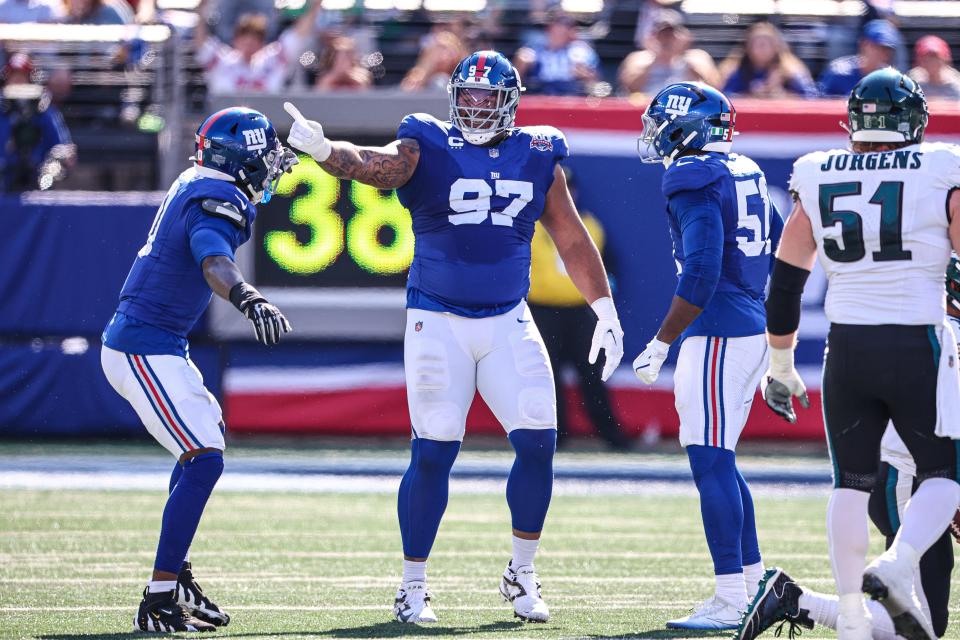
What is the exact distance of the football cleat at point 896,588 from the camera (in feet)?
14.3

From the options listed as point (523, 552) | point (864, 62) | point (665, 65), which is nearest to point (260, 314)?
point (523, 552)

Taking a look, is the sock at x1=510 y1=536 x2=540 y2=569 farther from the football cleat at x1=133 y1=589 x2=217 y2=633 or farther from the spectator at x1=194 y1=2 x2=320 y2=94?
the spectator at x1=194 y1=2 x2=320 y2=94

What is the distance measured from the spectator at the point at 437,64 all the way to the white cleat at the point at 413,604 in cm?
691

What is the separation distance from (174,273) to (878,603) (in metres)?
2.56

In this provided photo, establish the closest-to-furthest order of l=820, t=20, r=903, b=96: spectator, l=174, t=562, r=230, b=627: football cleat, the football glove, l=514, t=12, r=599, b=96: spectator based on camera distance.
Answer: the football glove, l=174, t=562, r=230, b=627: football cleat, l=820, t=20, r=903, b=96: spectator, l=514, t=12, r=599, b=96: spectator

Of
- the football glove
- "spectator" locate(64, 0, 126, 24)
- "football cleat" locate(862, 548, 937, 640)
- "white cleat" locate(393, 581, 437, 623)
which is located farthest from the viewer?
"spectator" locate(64, 0, 126, 24)

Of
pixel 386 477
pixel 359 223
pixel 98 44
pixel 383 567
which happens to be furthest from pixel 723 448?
pixel 98 44

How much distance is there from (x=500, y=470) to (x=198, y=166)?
5092mm

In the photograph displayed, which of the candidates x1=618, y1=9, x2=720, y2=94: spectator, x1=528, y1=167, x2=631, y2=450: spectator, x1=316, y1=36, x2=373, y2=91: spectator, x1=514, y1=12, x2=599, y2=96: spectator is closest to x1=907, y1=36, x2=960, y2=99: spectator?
x1=618, y1=9, x2=720, y2=94: spectator

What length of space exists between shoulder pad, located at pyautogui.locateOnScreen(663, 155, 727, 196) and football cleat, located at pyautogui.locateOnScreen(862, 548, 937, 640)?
1.58m

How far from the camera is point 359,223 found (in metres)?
11.0

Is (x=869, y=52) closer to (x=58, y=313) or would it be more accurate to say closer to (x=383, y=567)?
(x=58, y=313)

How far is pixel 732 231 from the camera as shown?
559 centimetres

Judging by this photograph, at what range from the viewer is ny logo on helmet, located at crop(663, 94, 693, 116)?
5.65 m
